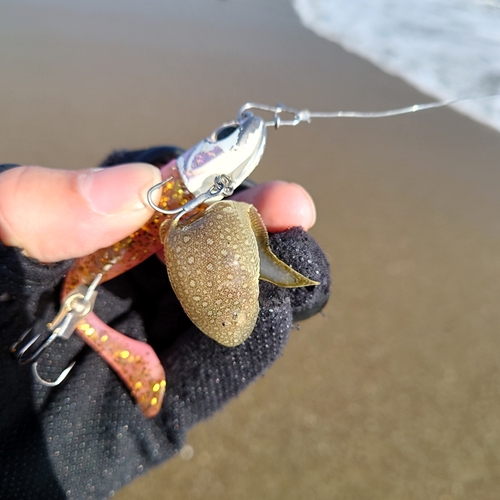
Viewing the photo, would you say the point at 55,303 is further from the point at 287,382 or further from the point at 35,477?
the point at 287,382

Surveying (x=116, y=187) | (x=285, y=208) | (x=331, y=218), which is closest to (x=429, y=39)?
(x=331, y=218)

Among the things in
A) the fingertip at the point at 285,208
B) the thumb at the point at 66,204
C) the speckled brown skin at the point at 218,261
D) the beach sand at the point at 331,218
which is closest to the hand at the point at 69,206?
the thumb at the point at 66,204

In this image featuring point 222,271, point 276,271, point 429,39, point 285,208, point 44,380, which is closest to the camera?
point 222,271

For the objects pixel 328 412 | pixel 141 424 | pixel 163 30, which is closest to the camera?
pixel 141 424

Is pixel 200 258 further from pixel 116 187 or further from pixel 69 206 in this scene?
pixel 69 206

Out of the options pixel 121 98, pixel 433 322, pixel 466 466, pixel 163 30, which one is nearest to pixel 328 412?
pixel 466 466

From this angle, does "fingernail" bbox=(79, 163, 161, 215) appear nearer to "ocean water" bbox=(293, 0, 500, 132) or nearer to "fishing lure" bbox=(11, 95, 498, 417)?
"fishing lure" bbox=(11, 95, 498, 417)
